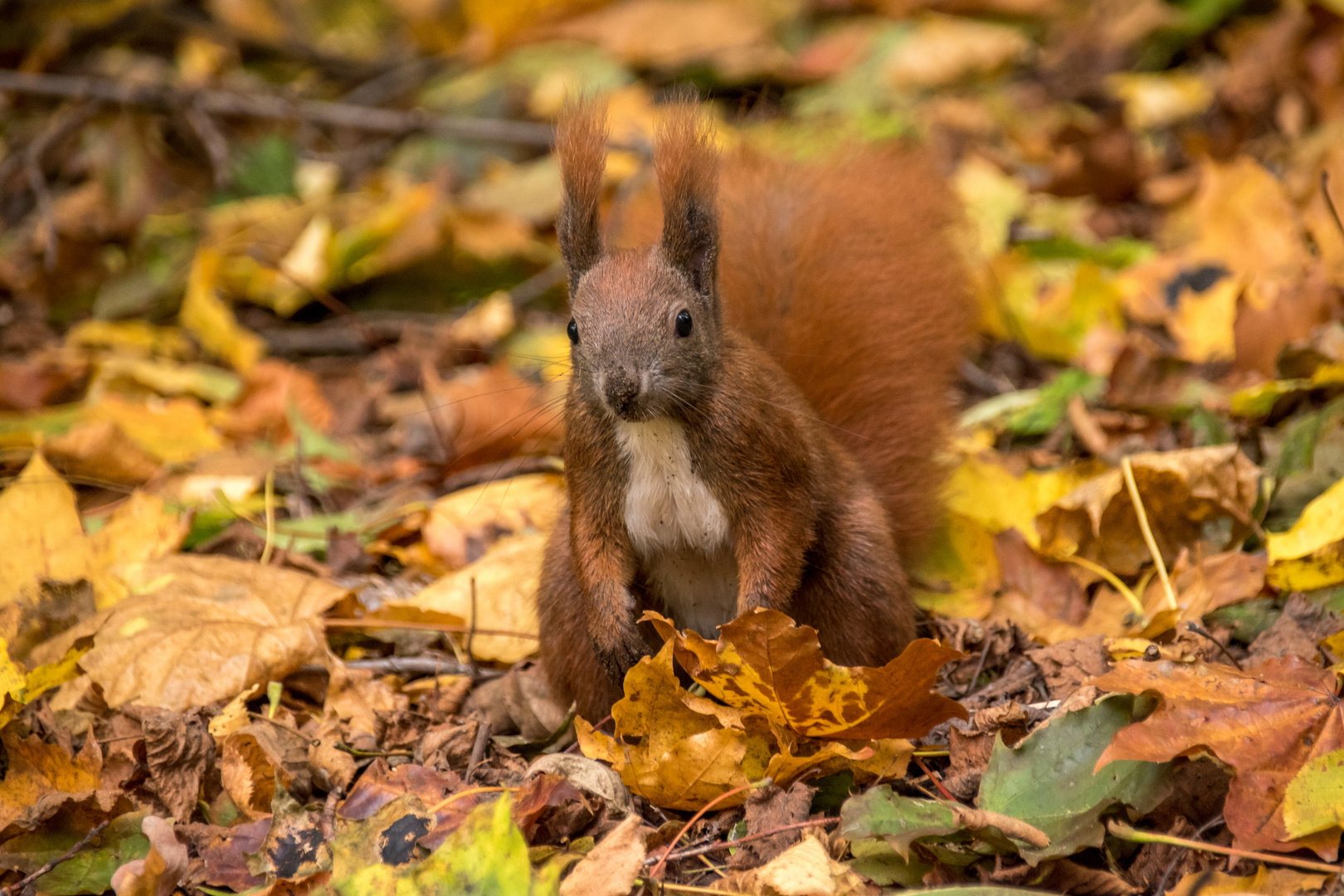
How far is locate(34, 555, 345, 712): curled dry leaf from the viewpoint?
2.20m

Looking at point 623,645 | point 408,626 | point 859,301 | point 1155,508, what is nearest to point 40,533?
point 408,626

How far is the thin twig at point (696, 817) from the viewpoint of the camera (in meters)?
1.71

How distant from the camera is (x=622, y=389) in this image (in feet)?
5.95

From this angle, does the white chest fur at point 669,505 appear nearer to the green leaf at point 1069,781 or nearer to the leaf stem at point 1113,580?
the green leaf at point 1069,781

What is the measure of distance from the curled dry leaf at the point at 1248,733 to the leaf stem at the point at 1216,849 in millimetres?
17

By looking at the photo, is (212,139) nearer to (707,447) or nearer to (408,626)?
(408,626)

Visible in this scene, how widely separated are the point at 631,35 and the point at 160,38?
6.79 ft

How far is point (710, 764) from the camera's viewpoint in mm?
1812

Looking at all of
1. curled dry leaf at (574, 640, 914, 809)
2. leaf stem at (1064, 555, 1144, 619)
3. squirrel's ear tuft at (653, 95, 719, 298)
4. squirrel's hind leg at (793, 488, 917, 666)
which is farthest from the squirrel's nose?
leaf stem at (1064, 555, 1144, 619)

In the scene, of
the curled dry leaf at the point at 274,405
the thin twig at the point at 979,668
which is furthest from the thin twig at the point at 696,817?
the curled dry leaf at the point at 274,405

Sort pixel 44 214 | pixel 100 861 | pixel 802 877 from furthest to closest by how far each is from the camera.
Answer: pixel 44 214 < pixel 100 861 < pixel 802 877

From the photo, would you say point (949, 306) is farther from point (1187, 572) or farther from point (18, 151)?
point (18, 151)

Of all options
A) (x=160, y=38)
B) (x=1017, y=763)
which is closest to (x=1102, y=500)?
(x=1017, y=763)

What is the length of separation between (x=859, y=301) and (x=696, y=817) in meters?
1.21
